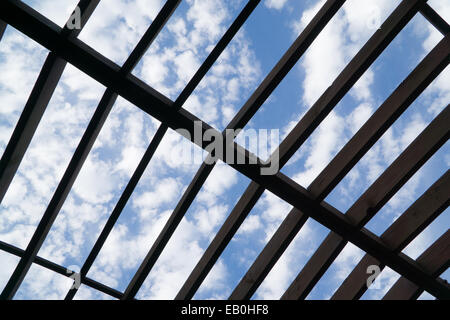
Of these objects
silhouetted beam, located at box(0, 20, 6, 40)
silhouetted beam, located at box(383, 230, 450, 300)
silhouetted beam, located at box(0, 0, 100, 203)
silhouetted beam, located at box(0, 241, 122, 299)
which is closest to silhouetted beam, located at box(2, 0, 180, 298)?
silhouetted beam, located at box(0, 241, 122, 299)

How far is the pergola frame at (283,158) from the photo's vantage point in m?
4.55

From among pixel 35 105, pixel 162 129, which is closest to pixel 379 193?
pixel 162 129

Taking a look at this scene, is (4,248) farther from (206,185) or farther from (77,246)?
(206,185)

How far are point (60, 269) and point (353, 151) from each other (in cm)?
497

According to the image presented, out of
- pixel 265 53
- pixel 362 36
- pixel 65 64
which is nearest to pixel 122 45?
pixel 65 64

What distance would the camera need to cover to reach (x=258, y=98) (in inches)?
194

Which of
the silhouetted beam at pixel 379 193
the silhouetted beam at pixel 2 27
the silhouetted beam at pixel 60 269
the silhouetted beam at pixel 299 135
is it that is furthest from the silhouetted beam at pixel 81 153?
the silhouetted beam at pixel 379 193

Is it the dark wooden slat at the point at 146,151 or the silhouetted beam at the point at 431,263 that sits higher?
the dark wooden slat at the point at 146,151

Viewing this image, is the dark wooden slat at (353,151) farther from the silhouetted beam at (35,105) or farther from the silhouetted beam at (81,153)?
the silhouetted beam at (35,105)

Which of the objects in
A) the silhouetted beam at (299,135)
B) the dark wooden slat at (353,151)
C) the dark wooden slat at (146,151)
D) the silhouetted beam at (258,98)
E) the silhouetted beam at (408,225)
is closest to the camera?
the dark wooden slat at (146,151)

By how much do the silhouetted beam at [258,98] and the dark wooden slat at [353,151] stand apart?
1580 mm
